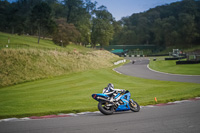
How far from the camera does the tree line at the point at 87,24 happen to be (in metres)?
83.9

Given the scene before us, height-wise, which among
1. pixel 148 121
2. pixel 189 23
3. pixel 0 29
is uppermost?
pixel 189 23

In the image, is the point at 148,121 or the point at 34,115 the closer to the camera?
the point at 148,121

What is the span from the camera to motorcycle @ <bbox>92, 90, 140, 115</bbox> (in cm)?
988

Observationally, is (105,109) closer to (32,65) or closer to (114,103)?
(114,103)

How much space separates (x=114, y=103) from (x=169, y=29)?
143m

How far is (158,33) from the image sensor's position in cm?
15238

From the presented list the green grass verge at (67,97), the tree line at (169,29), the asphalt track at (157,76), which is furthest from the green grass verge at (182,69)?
the tree line at (169,29)

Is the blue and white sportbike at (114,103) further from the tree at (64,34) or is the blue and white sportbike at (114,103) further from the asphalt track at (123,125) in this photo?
the tree at (64,34)

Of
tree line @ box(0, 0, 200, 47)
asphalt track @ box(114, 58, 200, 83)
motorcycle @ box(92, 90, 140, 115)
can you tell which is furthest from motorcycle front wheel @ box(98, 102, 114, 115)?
tree line @ box(0, 0, 200, 47)

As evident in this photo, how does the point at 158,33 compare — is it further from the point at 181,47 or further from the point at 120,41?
the point at 120,41

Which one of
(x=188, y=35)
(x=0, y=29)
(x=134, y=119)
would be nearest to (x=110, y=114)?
(x=134, y=119)

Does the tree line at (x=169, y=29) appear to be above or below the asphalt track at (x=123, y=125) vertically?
above

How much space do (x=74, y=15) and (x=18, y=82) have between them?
87983 mm

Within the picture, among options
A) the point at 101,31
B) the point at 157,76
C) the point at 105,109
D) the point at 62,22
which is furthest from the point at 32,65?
the point at 101,31
